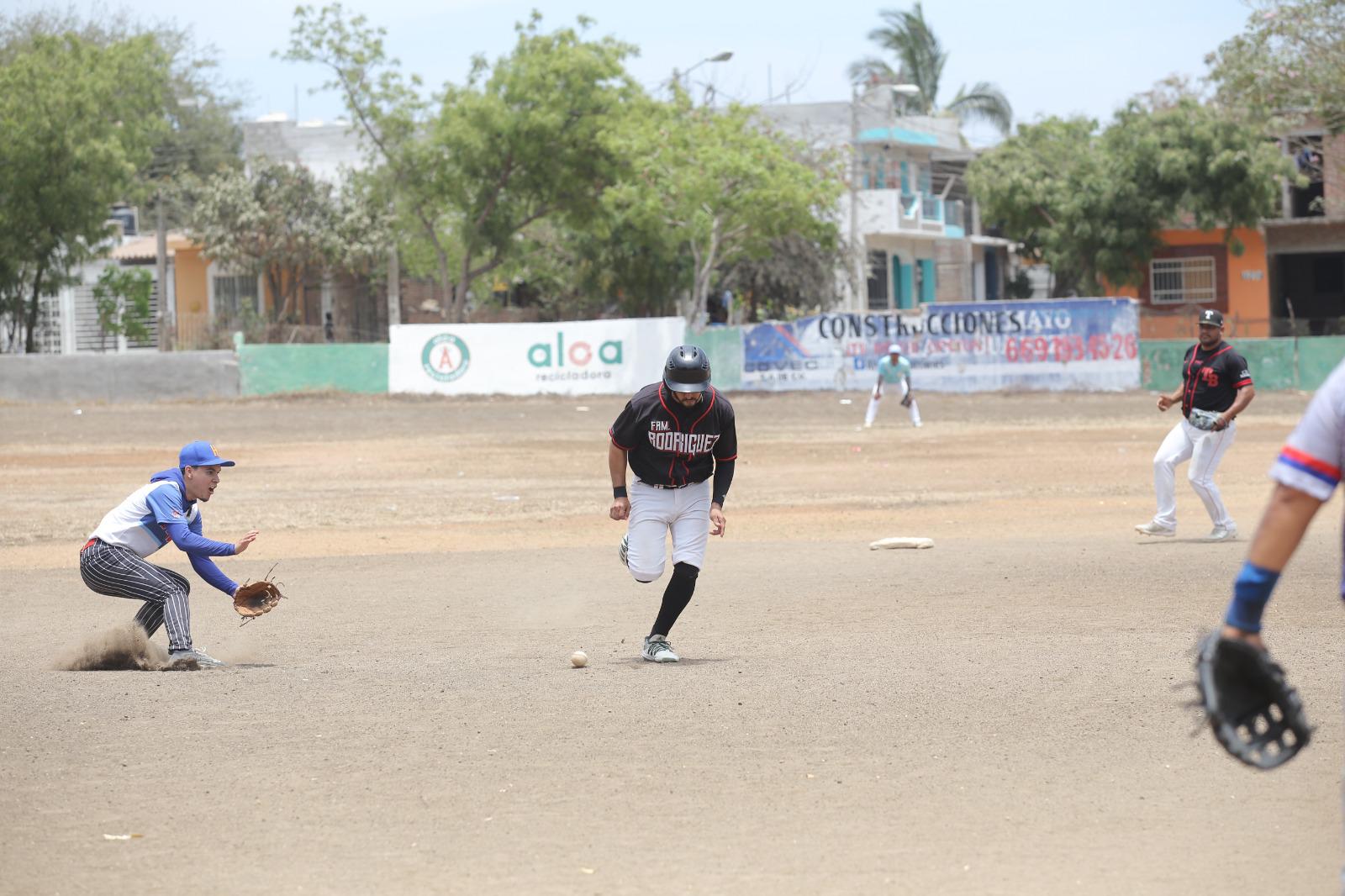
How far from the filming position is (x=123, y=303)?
5256cm

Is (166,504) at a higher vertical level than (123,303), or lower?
lower

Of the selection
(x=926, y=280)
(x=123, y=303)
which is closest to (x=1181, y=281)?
(x=926, y=280)

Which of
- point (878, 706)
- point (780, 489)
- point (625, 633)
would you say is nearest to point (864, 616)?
point (625, 633)

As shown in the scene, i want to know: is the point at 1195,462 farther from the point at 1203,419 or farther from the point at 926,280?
the point at 926,280

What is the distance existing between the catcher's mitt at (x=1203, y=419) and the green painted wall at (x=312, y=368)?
29970 mm

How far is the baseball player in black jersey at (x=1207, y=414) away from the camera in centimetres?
1393

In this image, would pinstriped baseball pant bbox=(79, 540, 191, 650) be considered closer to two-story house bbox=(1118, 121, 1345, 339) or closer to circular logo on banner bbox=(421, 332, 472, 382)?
circular logo on banner bbox=(421, 332, 472, 382)

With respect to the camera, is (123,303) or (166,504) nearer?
(166,504)

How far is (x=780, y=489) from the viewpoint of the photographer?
21.3 meters

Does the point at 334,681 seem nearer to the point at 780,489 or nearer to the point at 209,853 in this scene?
the point at 209,853

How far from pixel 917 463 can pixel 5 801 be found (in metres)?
19.1

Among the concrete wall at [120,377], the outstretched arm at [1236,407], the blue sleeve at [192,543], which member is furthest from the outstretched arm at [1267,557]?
the concrete wall at [120,377]

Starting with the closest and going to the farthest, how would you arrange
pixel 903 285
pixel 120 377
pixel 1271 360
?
pixel 1271 360 < pixel 120 377 < pixel 903 285

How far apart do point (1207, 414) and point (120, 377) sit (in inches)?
1287
